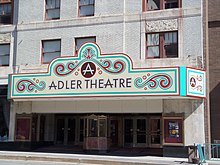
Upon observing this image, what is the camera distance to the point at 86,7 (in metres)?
24.8

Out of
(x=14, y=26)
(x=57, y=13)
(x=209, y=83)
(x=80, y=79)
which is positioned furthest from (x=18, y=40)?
(x=209, y=83)

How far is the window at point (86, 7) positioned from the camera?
2458 cm

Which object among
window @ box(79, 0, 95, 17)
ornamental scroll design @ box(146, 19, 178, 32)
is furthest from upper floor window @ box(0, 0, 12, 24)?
ornamental scroll design @ box(146, 19, 178, 32)

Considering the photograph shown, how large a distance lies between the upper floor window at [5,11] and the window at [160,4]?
9.98 meters

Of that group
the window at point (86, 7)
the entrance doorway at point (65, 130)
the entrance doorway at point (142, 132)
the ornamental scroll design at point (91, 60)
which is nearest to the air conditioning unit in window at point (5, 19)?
the window at point (86, 7)

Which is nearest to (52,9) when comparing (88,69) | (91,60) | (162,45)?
(91,60)

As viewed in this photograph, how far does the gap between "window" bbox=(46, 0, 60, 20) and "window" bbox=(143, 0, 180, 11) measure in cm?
603

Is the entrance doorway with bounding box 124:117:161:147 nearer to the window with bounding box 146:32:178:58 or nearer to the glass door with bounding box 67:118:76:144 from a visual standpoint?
the glass door with bounding box 67:118:76:144

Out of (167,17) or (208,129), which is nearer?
(208,129)

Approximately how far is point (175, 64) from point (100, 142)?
695 cm

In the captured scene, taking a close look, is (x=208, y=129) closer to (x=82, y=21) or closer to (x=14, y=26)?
(x=82, y=21)

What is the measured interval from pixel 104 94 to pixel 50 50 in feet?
21.3

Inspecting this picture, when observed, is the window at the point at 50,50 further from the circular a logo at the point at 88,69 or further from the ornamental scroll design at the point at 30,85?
the circular a logo at the point at 88,69

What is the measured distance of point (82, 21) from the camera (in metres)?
24.2
